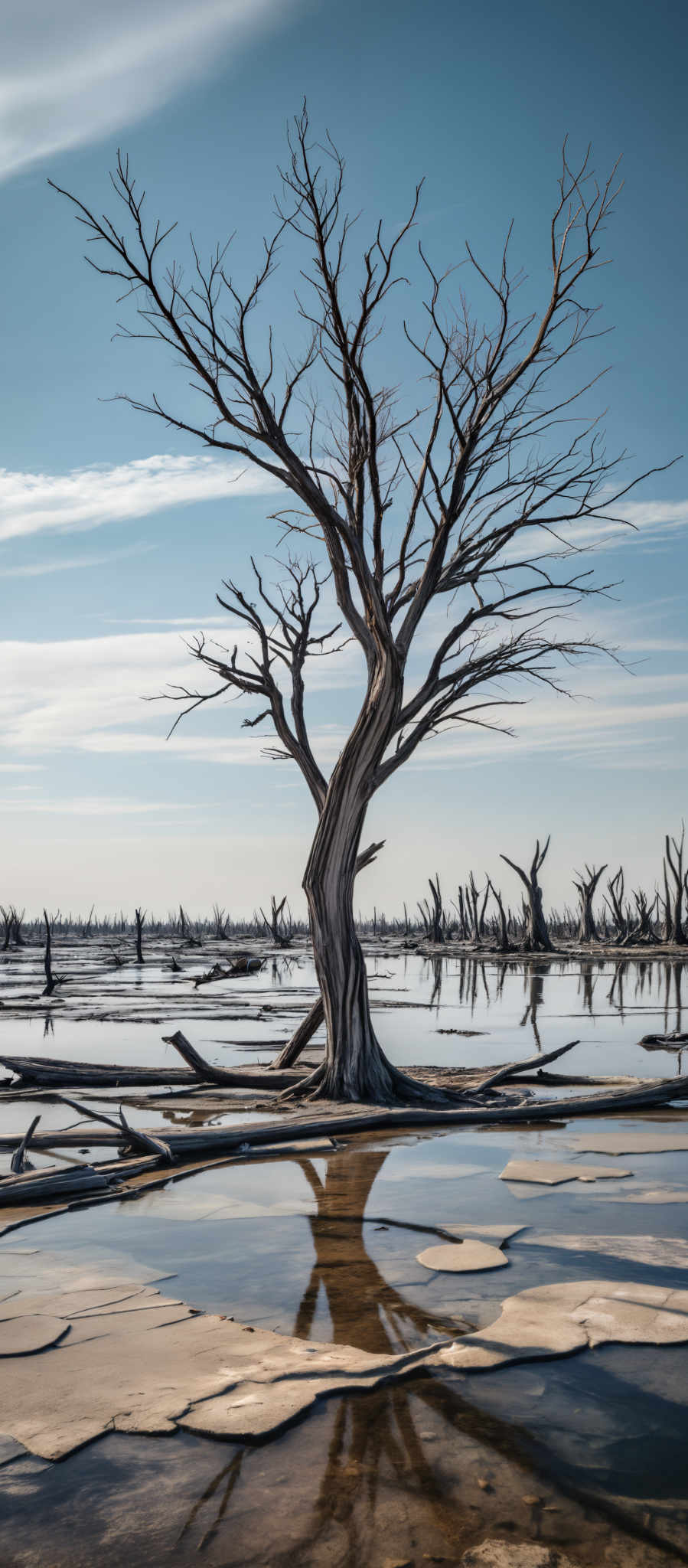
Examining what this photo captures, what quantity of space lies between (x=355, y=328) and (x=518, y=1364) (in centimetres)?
807

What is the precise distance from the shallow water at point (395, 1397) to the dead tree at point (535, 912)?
3225 centimetres

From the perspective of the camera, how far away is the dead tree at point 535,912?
1590 inches

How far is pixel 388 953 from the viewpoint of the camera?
166 feet

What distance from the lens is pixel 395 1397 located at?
3.16 m

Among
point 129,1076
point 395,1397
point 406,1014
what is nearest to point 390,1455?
point 395,1397

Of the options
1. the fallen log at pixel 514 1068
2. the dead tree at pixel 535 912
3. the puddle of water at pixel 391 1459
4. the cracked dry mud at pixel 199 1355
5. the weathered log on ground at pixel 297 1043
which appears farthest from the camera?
the dead tree at pixel 535 912

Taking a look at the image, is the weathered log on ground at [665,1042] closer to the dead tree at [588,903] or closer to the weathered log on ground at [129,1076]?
the weathered log on ground at [129,1076]

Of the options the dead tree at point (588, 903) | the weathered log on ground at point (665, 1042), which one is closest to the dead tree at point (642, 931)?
the dead tree at point (588, 903)

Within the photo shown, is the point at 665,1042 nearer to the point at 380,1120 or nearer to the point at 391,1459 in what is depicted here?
the point at 380,1120

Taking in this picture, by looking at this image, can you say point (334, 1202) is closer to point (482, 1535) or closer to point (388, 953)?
point (482, 1535)

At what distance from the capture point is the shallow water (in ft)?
7.97

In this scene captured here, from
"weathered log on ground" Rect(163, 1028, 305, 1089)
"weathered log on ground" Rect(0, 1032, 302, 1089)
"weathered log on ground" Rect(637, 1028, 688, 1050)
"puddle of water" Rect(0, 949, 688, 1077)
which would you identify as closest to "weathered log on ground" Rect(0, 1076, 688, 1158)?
"weathered log on ground" Rect(163, 1028, 305, 1089)

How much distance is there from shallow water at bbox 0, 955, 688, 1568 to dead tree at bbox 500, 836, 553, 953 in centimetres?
3225

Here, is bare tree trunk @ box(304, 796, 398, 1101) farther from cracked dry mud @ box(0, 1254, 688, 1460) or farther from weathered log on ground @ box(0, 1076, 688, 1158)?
cracked dry mud @ box(0, 1254, 688, 1460)
